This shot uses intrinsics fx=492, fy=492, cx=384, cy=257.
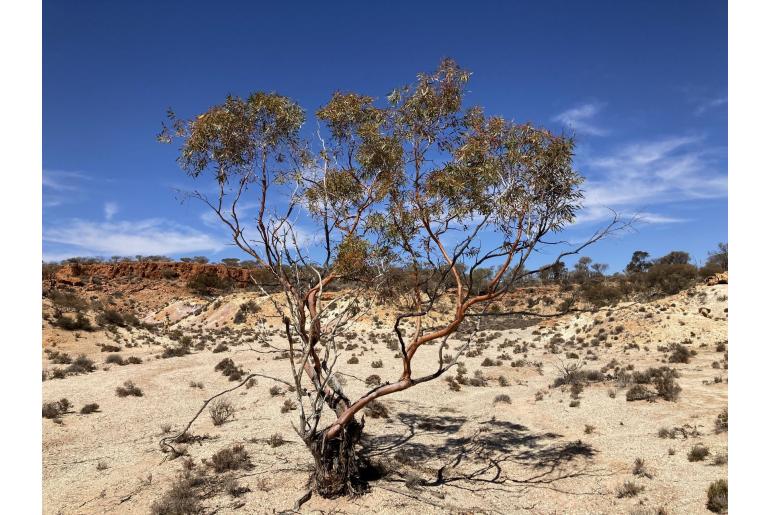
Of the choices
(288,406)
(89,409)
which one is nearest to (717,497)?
(288,406)

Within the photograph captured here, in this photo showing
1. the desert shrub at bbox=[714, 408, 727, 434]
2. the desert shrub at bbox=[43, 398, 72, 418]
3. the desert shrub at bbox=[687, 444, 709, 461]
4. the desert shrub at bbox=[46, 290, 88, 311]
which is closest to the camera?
the desert shrub at bbox=[687, 444, 709, 461]

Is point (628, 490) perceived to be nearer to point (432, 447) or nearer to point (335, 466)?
point (432, 447)

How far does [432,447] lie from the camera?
977 cm

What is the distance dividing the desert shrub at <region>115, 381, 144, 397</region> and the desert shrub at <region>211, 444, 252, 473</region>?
21.9 feet

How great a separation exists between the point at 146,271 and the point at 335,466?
208 feet

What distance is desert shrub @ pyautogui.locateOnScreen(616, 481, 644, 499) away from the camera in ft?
23.7

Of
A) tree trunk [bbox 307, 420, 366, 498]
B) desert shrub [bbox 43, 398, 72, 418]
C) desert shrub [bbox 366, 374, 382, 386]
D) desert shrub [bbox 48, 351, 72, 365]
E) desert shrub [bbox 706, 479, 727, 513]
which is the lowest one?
desert shrub [bbox 366, 374, 382, 386]

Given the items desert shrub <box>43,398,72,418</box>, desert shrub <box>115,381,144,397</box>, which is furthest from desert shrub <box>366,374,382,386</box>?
desert shrub <box>43,398,72,418</box>

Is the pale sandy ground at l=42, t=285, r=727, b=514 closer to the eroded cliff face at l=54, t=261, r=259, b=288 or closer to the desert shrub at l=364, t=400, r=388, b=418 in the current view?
the desert shrub at l=364, t=400, r=388, b=418

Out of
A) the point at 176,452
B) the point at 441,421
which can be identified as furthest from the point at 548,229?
the point at 176,452

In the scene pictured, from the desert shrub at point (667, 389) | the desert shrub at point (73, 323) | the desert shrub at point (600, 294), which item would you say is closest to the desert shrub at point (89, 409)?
the desert shrub at point (667, 389)

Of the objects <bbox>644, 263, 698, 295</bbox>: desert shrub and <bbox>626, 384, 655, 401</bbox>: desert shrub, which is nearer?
<bbox>626, 384, 655, 401</bbox>: desert shrub

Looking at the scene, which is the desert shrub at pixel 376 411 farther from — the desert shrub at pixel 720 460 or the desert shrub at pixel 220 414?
the desert shrub at pixel 720 460

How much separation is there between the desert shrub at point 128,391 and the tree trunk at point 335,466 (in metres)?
9.24
